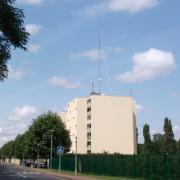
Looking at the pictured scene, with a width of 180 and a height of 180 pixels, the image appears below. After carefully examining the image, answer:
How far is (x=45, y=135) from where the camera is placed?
97.4 metres

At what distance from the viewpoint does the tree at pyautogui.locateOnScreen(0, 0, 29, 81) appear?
60.9 ft

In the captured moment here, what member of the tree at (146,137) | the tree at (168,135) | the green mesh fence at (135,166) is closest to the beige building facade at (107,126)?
the tree at (146,137)

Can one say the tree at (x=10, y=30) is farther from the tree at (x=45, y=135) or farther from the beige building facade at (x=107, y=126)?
the beige building facade at (x=107, y=126)

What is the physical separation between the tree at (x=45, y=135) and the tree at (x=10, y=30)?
76680mm

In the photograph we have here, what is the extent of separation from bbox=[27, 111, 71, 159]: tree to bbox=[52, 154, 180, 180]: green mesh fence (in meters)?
26.7

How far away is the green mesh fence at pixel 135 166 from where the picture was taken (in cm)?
3981

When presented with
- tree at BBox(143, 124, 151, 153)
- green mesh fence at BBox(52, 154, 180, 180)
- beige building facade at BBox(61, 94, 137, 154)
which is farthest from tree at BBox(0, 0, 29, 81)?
tree at BBox(143, 124, 151, 153)

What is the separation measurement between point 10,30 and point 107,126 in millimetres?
120654

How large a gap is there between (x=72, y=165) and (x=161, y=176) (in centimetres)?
3532

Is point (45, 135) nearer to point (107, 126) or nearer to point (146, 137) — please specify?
point (107, 126)

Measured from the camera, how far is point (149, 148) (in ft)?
462

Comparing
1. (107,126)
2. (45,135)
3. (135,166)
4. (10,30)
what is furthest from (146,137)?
(10,30)

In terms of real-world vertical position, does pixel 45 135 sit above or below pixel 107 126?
below

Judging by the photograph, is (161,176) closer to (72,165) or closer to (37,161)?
(72,165)
